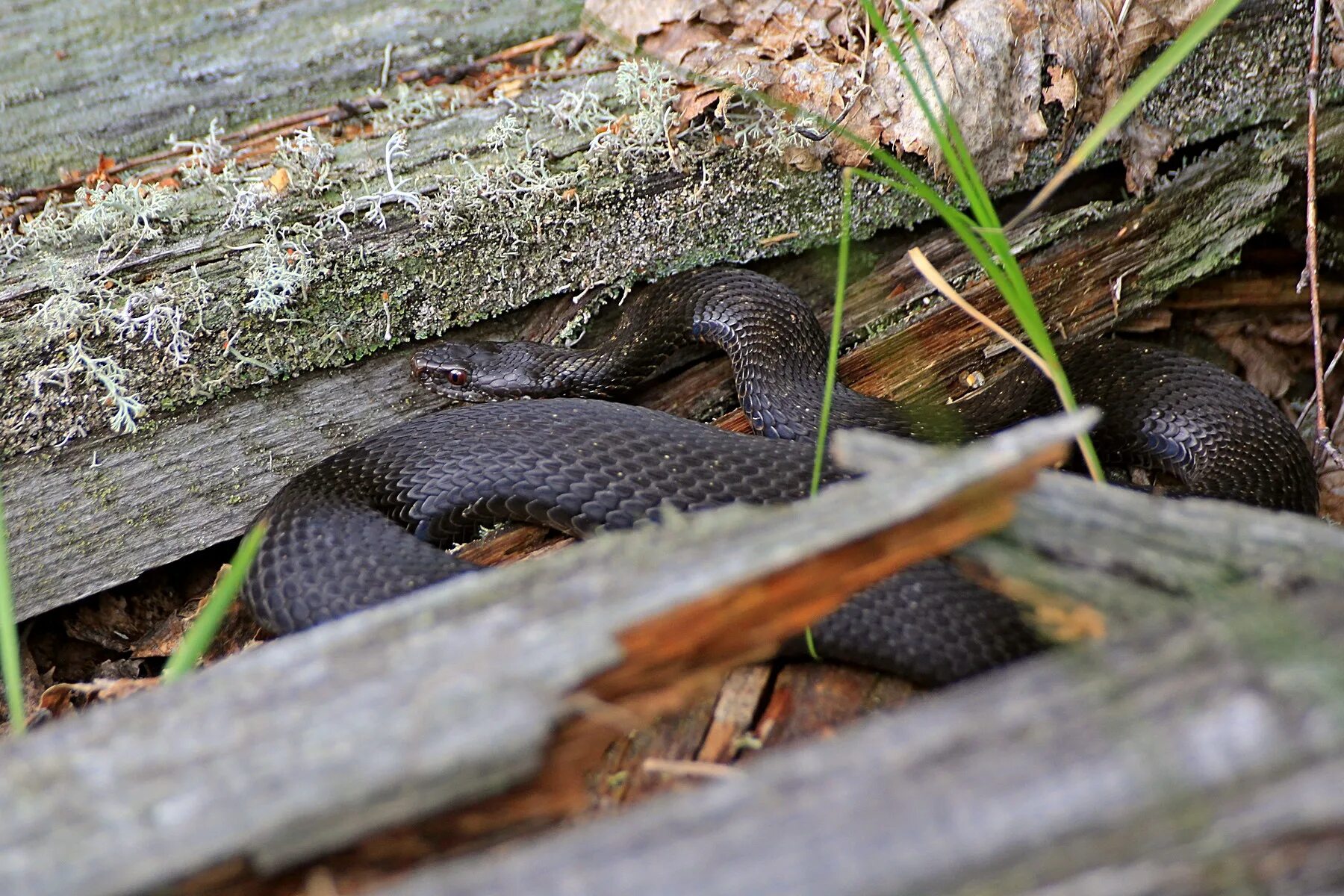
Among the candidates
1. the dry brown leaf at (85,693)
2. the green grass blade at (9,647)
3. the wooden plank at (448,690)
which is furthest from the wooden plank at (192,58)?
the wooden plank at (448,690)

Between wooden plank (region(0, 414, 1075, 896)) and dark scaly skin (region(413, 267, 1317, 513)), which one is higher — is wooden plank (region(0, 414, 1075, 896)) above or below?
above

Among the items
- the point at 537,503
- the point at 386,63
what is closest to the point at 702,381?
the point at 537,503

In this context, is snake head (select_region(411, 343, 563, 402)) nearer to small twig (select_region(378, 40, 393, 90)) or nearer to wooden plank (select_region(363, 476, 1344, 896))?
small twig (select_region(378, 40, 393, 90))

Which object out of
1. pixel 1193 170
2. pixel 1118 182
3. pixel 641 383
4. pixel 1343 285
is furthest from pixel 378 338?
pixel 1343 285

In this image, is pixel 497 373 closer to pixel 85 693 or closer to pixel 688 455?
pixel 688 455

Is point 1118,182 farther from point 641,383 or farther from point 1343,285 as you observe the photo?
point 641,383

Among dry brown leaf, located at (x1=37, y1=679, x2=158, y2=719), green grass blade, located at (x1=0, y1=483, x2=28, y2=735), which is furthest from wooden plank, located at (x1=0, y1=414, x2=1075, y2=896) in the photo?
dry brown leaf, located at (x1=37, y1=679, x2=158, y2=719)
